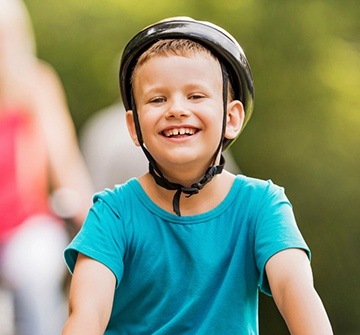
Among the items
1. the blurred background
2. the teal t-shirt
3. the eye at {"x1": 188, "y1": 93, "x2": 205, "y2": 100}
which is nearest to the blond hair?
the eye at {"x1": 188, "y1": 93, "x2": 205, "y2": 100}

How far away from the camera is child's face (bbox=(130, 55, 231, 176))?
4.36 m

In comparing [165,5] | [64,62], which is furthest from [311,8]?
[64,62]

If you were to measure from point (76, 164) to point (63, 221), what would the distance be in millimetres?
596

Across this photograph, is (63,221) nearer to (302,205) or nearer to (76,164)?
(76,164)

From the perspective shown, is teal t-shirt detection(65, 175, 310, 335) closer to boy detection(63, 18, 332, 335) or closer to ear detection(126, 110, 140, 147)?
boy detection(63, 18, 332, 335)

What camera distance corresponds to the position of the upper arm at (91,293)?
4164 mm

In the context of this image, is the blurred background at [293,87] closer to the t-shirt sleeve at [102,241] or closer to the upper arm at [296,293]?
the t-shirt sleeve at [102,241]

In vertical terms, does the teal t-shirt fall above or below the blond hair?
below

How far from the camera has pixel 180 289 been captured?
174 inches

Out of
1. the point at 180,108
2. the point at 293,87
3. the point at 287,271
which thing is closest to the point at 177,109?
the point at 180,108

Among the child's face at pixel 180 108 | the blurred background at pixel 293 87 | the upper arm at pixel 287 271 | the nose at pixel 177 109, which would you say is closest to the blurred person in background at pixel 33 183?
the blurred background at pixel 293 87

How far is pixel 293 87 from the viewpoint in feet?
32.1

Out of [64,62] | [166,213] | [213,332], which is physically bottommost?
[213,332]

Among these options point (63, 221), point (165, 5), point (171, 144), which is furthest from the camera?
point (165, 5)
